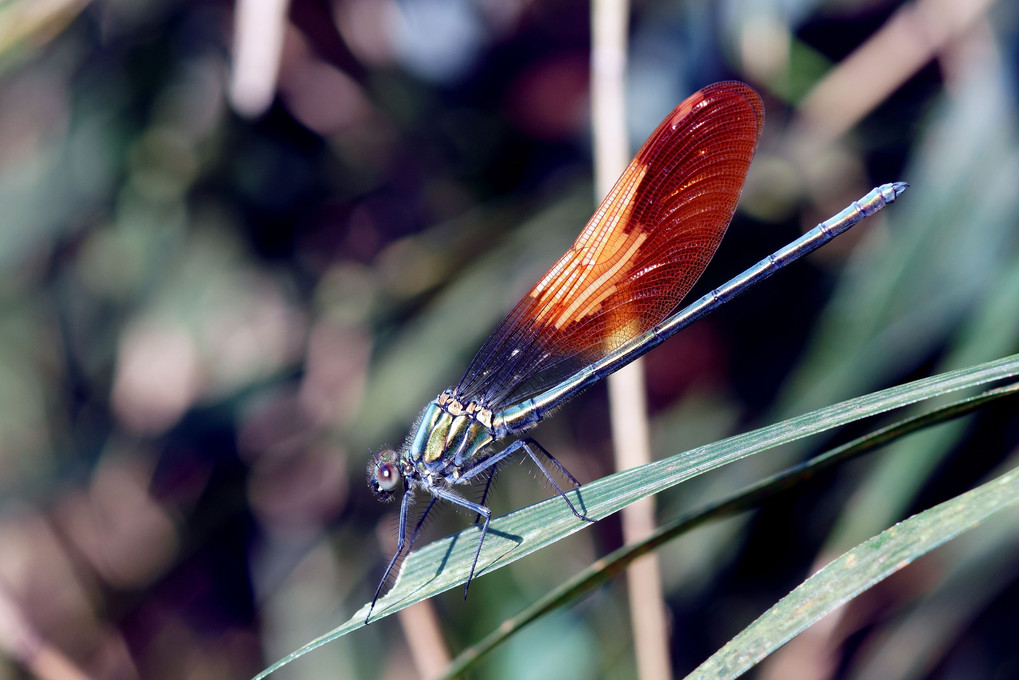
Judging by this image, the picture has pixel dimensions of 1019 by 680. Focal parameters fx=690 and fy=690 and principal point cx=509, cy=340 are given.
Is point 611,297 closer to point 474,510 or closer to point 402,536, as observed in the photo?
point 474,510

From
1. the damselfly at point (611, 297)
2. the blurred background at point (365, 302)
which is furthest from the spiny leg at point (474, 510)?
the blurred background at point (365, 302)

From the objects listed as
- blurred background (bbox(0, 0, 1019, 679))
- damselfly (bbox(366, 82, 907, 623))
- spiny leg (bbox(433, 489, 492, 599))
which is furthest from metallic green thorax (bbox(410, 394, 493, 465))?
blurred background (bbox(0, 0, 1019, 679))

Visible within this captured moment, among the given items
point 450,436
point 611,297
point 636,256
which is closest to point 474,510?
point 450,436

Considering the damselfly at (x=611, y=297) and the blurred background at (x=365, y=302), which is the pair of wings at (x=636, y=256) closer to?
the damselfly at (x=611, y=297)

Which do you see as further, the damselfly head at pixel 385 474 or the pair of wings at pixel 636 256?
the damselfly head at pixel 385 474

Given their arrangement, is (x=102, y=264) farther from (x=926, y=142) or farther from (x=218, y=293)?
(x=926, y=142)

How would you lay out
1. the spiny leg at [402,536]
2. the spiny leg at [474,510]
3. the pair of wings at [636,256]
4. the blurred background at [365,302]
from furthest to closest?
1. the blurred background at [365,302]
2. the pair of wings at [636,256]
3. the spiny leg at [402,536]
4. the spiny leg at [474,510]

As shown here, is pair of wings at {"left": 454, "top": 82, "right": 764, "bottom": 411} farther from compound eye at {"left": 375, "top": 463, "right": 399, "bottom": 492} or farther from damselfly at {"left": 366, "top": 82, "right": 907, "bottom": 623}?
compound eye at {"left": 375, "top": 463, "right": 399, "bottom": 492}
